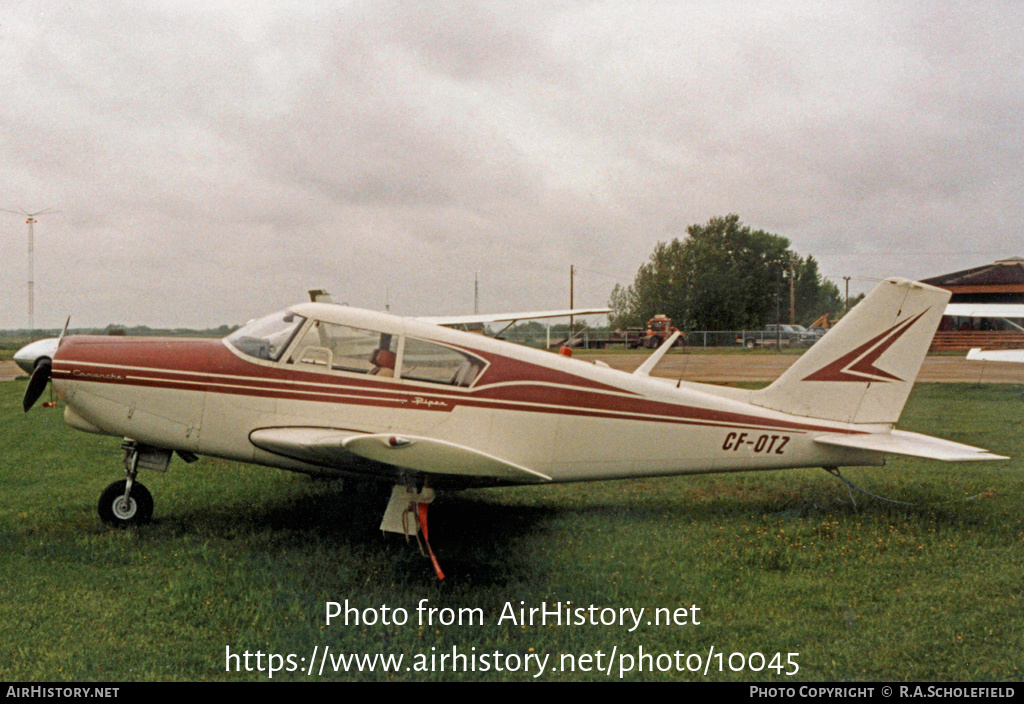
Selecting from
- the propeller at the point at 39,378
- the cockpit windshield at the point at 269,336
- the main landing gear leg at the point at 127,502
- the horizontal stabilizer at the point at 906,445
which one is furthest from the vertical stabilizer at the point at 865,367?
the propeller at the point at 39,378

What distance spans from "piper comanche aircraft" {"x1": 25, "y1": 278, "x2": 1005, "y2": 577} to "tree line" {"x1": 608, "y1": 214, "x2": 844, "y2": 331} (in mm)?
15044

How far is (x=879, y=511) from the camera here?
291 inches

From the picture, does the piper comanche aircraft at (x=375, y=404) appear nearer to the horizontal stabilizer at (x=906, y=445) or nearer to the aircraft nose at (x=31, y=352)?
the horizontal stabilizer at (x=906, y=445)

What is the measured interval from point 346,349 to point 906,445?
535cm

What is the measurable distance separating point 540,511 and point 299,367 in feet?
9.84

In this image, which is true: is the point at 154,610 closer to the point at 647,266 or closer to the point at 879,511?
the point at 879,511

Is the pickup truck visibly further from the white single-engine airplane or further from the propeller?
the propeller

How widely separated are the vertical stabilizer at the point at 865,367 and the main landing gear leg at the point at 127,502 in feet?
19.6

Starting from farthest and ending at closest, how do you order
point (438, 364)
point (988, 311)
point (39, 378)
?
point (988, 311), point (39, 378), point (438, 364)

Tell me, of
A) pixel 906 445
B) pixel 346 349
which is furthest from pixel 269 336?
pixel 906 445

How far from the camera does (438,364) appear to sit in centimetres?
614

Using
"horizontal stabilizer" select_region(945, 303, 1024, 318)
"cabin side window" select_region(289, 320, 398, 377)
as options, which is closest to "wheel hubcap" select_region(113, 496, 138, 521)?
"cabin side window" select_region(289, 320, 398, 377)

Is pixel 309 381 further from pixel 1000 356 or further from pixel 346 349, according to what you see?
pixel 1000 356

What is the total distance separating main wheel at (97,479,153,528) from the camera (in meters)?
6.55
